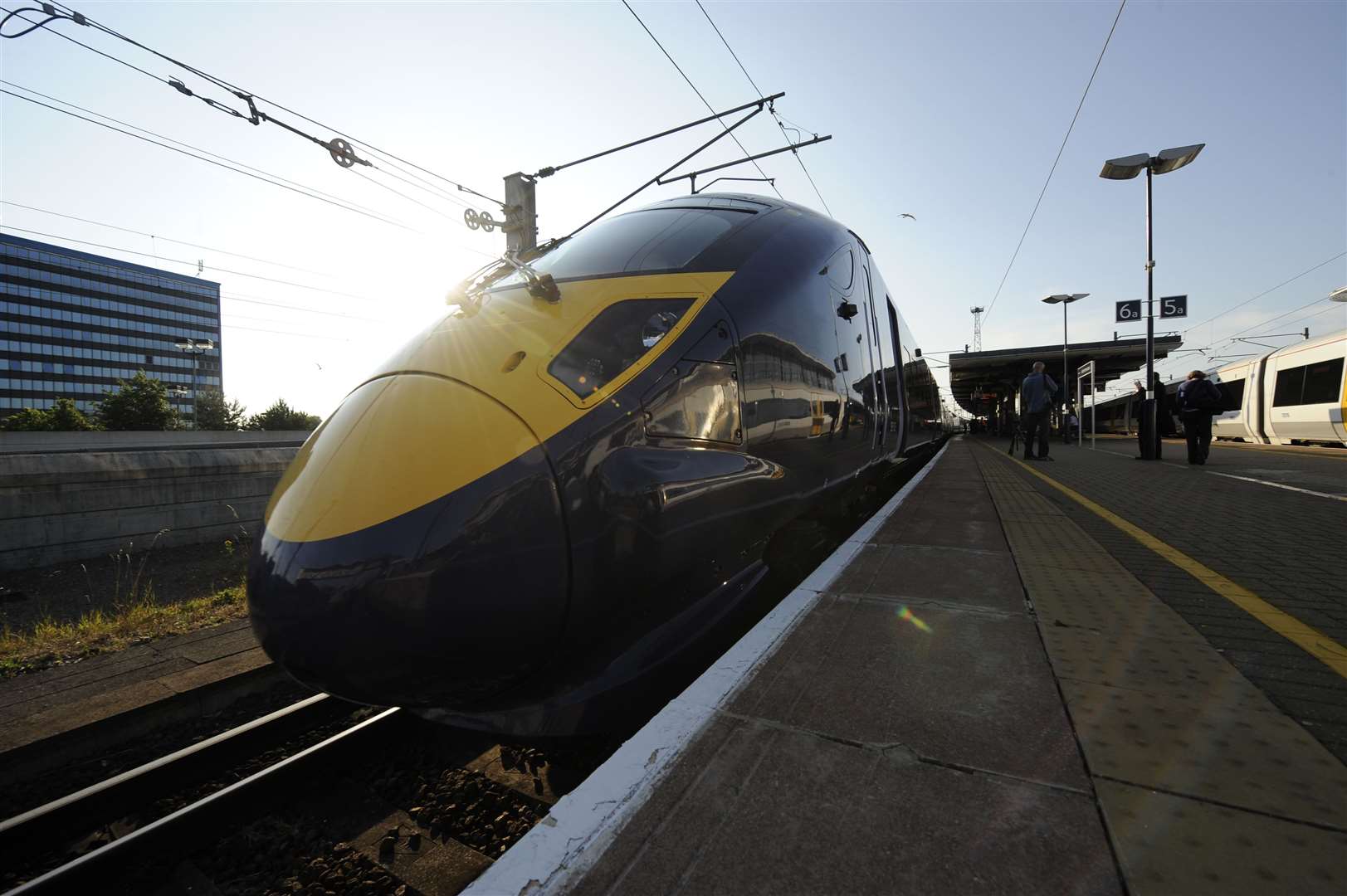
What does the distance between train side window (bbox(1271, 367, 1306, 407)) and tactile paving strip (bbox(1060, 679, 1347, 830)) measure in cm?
2007

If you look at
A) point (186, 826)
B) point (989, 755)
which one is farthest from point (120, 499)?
point (989, 755)

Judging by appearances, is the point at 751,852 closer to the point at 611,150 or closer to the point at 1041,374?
the point at 611,150

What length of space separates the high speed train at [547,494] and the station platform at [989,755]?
0.36 m

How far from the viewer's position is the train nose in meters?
1.66

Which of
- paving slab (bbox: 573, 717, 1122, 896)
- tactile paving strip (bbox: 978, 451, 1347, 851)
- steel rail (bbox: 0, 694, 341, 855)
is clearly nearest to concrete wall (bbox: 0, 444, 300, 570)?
steel rail (bbox: 0, 694, 341, 855)

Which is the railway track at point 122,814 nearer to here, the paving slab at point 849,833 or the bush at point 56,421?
the paving slab at point 849,833

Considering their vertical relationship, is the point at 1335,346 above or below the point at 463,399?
above

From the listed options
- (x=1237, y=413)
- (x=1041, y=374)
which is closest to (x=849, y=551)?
(x=1041, y=374)

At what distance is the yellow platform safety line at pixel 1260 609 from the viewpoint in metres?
2.16

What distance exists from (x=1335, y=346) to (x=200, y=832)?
2082 centimetres

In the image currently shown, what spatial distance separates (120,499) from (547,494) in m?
7.52

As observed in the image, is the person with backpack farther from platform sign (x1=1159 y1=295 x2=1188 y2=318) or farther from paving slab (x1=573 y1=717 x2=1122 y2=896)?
paving slab (x1=573 y1=717 x2=1122 y2=896)

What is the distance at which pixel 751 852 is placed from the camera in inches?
47.9

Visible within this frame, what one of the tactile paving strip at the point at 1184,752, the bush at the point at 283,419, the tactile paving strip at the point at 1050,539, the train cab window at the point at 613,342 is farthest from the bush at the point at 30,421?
the tactile paving strip at the point at 1184,752
